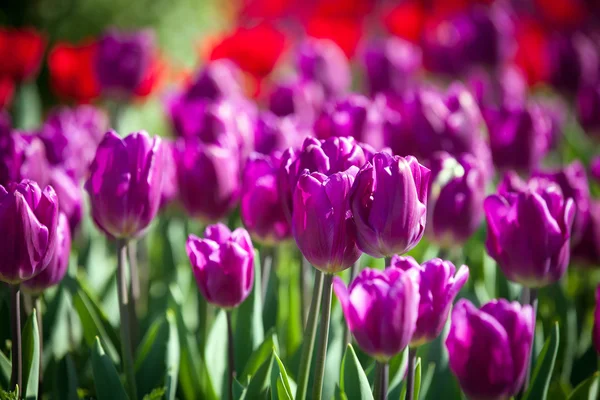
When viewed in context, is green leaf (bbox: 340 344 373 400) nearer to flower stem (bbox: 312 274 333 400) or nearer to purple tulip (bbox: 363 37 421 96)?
flower stem (bbox: 312 274 333 400)

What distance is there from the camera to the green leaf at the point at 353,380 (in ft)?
2.89

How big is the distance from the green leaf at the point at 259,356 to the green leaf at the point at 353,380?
165mm

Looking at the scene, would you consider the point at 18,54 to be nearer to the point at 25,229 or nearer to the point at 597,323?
the point at 25,229

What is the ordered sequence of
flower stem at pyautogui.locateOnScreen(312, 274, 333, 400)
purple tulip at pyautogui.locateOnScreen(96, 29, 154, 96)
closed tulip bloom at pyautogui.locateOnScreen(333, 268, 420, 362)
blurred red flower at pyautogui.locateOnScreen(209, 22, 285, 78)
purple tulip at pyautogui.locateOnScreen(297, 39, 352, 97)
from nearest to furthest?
1. closed tulip bloom at pyautogui.locateOnScreen(333, 268, 420, 362)
2. flower stem at pyautogui.locateOnScreen(312, 274, 333, 400)
3. purple tulip at pyautogui.locateOnScreen(96, 29, 154, 96)
4. purple tulip at pyautogui.locateOnScreen(297, 39, 352, 97)
5. blurred red flower at pyautogui.locateOnScreen(209, 22, 285, 78)

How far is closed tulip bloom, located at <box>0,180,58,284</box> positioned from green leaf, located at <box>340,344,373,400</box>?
410 mm

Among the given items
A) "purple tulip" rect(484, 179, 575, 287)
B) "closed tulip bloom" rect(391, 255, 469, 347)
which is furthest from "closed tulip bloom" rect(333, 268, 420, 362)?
"purple tulip" rect(484, 179, 575, 287)

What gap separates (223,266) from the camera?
0.92 metres

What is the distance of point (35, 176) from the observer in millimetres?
1113

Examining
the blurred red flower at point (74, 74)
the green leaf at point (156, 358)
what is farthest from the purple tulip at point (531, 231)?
the blurred red flower at point (74, 74)

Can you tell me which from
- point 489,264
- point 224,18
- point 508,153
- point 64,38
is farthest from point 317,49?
point 224,18

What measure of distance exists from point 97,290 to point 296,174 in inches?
27.5

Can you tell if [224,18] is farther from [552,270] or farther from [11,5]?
[552,270]

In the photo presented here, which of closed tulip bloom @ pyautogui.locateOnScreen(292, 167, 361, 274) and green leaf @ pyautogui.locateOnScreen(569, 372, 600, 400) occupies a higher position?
closed tulip bloom @ pyautogui.locateOnScreen(292, 167, 361, 274)

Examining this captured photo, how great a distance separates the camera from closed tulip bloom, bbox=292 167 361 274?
803mm
